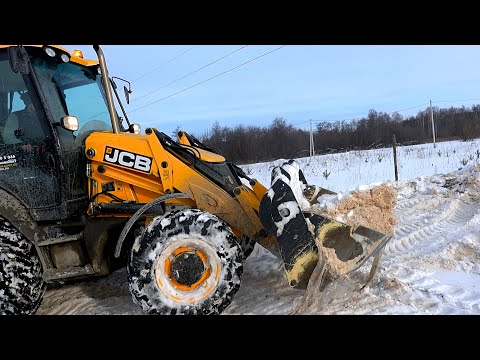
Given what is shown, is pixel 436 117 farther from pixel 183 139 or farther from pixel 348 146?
pixel 183 139

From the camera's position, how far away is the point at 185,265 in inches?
150

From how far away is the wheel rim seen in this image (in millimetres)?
3795

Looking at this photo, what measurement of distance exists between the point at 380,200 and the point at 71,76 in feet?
11.5

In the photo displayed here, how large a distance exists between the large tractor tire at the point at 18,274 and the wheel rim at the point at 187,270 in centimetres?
129

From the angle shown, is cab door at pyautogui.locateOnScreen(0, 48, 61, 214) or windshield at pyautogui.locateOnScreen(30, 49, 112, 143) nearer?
cab door at pyautogui.locateOnScreen(0, 48, 61, 214)

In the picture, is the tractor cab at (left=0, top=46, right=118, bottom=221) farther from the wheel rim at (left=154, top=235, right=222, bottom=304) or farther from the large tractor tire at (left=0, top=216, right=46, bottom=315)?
the wheel rim at (left=154, top=235, right=222, bottom=304)

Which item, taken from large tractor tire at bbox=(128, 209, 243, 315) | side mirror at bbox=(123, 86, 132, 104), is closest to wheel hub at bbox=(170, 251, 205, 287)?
large tractor tire at bbox=(128, 209, 243, 315)

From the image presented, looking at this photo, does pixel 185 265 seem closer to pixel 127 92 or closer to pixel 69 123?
pixel 69 123

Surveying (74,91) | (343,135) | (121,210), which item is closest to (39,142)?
(74,91)

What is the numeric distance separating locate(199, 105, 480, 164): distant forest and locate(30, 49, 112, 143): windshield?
14.7m

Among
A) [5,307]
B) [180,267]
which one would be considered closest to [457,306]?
[180,267]

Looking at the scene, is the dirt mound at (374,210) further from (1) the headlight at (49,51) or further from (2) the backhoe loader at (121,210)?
(1) the headlight at (49,51)

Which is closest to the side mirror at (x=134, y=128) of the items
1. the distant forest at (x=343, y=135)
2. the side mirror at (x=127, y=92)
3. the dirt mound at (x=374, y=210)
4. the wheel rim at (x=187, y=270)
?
the side mirror at (x=127, y=92)

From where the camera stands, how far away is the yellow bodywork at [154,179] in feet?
14.2
